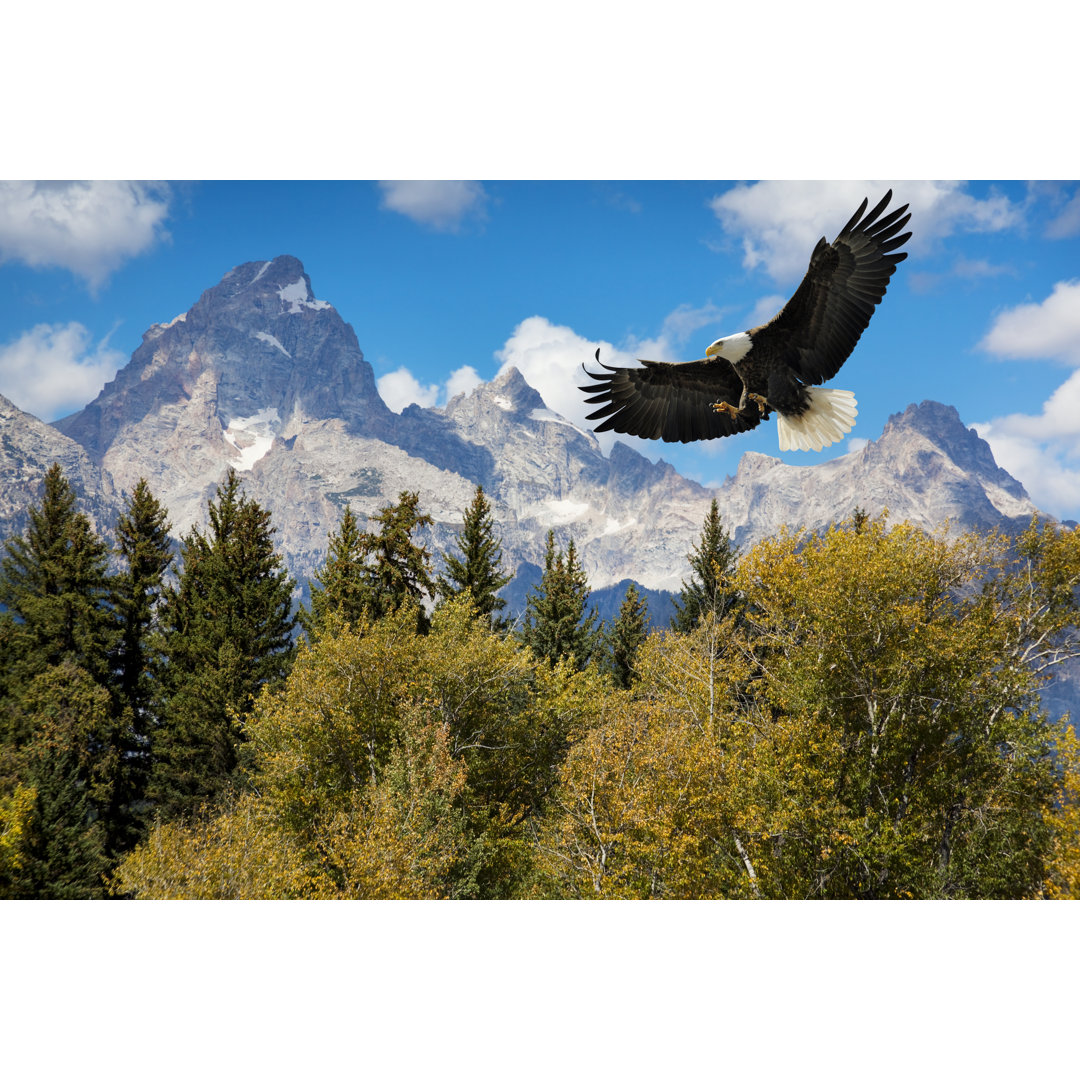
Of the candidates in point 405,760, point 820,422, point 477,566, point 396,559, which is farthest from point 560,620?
point 820,422

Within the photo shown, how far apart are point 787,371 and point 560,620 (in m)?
16.9

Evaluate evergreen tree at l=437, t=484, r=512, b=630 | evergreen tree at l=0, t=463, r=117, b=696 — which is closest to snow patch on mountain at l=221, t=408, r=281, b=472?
evergreen tree at l=437, t=484, r=512, b=630

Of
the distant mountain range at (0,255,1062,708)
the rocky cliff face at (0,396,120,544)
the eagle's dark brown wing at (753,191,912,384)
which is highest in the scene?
the distant mountain range at (0,255,1062,708)

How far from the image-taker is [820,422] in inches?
202

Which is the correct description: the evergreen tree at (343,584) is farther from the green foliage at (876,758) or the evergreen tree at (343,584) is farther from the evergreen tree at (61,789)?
the green foliage at (876,758)

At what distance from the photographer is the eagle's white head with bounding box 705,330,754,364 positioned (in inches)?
189

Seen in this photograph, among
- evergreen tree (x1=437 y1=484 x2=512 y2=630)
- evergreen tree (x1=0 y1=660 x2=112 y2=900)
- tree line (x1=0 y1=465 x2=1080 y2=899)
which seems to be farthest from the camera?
evergreen tree (x1=437 y1=484 x2=512 y2=630)

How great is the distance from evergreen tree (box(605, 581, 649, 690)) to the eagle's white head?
748 inches

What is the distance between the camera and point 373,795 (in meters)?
9.86

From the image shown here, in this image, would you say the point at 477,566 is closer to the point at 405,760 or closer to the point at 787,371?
the point at 405,760

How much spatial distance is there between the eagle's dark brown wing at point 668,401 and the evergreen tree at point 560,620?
15609 millimetres

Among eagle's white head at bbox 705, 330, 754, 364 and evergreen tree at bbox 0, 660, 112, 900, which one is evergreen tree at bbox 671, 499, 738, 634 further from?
evergreen tree at bbox 0, 660, 112, 900

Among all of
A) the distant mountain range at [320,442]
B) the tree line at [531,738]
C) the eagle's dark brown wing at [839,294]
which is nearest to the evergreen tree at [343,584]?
the tree line at [531,738]

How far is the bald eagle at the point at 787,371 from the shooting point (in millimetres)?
4504
